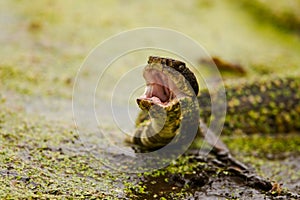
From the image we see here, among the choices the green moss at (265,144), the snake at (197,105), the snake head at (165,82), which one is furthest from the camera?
the green moss at (265,144)

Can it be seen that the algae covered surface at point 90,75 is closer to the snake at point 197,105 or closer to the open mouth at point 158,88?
the snake at point 197,105

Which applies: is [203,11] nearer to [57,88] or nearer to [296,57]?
[296,57]

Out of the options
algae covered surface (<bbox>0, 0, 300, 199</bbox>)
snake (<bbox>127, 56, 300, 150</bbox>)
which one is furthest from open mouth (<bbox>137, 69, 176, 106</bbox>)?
algae covered surface (<bbox>0, 0, 300, 199</bbox>)

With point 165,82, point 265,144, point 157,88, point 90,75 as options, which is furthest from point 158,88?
point 90,75

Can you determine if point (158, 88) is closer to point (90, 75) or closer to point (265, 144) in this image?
point (265, 144)

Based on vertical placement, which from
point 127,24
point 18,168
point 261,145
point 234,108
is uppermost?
point 127,24

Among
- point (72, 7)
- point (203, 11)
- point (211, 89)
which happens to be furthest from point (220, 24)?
point (211, 89)

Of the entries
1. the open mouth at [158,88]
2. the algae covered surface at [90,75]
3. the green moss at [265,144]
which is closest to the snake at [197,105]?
the open mouth at [158,88]
